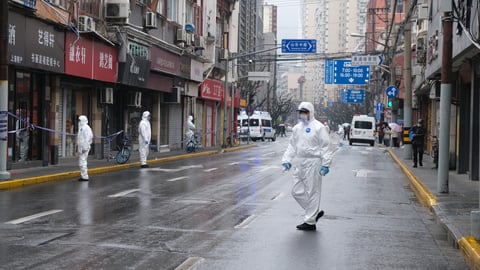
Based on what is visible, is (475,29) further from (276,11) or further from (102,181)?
(276,11)

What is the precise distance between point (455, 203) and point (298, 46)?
98.7ft

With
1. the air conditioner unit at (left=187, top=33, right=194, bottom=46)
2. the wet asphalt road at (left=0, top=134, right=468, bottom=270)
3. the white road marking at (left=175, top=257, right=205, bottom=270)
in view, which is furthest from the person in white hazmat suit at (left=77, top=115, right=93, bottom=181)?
the air conditioner unit at (left=187, top=33, right=194, bottom=46)

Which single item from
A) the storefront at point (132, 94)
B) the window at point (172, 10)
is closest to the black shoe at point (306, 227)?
the storefront at point (132, 94)

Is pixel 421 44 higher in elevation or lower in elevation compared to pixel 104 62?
higher

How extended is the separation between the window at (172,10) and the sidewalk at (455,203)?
57.6 ft

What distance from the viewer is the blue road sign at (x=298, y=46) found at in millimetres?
43188

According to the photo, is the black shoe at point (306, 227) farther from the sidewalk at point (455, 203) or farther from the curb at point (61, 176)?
the curb at point (61, 176)

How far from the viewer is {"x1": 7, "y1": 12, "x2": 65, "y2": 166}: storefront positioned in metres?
20.5

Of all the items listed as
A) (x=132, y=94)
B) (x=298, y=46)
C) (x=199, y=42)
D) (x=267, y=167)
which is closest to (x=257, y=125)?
(x=298, y=46)

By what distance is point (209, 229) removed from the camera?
414 inches

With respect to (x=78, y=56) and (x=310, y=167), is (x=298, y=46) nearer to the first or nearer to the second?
(x=78, y=56)

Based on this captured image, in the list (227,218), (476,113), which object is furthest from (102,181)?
(476,113)

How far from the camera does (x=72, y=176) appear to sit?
20609 millimetres

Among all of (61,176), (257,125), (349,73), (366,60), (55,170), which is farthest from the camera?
(257,125)
